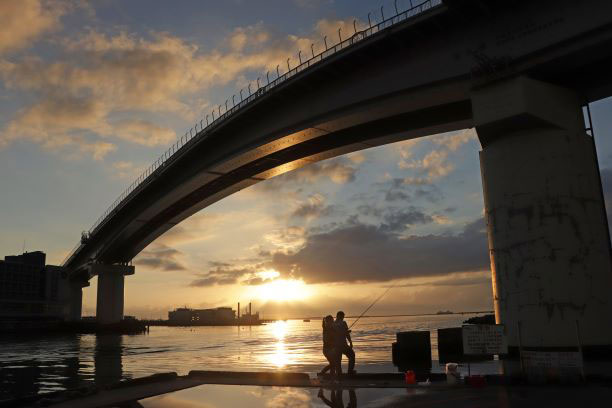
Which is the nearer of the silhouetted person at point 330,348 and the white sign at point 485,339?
the white sign at point 485,339

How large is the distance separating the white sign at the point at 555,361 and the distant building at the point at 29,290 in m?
120

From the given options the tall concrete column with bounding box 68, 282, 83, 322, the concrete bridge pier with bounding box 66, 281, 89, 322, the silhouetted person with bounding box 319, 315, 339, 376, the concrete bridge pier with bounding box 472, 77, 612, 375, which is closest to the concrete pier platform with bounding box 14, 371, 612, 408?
the silhouetted person with bounding box 319, 315, 339, 376

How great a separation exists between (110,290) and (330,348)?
69088 millimetres

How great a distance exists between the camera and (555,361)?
12.2 meters

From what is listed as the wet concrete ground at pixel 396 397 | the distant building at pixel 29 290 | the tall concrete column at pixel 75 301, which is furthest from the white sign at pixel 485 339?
the distant building at pixel 29 290

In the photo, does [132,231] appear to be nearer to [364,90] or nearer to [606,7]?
[364,90]

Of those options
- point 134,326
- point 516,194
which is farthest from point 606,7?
point 134,326

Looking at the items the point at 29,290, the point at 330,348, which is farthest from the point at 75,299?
the point at 330,348

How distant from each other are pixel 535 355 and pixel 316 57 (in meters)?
18.6

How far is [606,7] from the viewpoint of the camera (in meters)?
16.7

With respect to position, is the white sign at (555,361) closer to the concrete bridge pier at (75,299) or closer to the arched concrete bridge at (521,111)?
the arched concrete bridge at (521,111)

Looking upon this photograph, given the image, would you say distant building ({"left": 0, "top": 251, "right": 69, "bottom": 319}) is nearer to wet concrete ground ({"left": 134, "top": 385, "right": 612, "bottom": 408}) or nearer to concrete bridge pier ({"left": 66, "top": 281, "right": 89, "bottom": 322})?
concrete bridge pier ({"left": 66, "top": 281, "right": 89, "bottom": 322})

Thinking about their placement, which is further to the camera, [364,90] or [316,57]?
[316,57]

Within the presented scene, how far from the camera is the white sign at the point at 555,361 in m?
12.0
